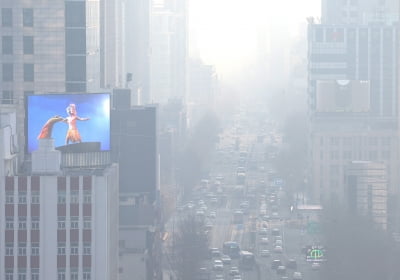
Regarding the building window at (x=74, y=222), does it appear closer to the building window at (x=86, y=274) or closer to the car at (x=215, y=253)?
the building window at (x=86, y=274)

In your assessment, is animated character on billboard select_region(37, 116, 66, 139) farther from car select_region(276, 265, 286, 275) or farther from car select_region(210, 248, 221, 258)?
car select_region(210, 248, 221, 258)

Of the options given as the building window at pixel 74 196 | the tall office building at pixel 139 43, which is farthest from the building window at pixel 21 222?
the tall office building at pixel 139 43

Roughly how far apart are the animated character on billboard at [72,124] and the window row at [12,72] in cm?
732

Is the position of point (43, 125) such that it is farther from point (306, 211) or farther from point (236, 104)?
point (236, 104)

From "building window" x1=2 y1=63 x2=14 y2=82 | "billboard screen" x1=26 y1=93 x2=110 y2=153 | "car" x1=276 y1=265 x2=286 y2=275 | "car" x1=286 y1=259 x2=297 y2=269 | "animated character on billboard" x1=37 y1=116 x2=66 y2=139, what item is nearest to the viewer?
"animated character on billboard" x1=37 y1=116 x2=66 y2=139

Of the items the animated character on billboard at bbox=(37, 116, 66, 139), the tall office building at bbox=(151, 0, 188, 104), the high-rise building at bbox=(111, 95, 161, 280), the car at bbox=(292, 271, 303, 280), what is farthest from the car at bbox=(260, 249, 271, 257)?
the tall office building at bbox=(151, 0, 188, 104)

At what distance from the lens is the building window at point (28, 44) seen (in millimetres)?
41156

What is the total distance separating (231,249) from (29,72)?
16.5 m

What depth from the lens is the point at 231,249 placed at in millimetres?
56219

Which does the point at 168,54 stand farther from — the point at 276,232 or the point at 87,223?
the point at 87,223

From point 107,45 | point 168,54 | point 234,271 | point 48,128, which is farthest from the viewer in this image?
point 168,54

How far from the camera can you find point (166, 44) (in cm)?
11962

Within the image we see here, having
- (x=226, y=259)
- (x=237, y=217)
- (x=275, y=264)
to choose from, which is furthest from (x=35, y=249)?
(x=237, y=217)

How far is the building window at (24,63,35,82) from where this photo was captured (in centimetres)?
4112
